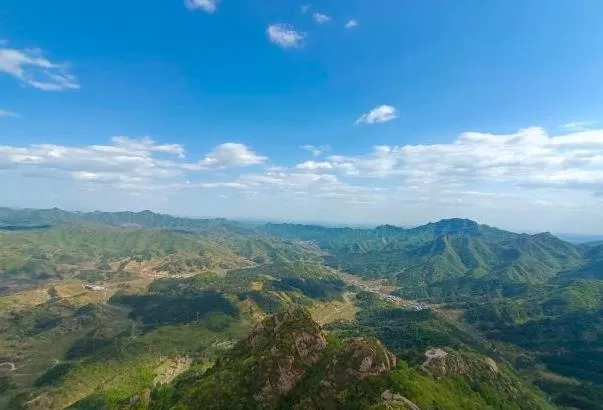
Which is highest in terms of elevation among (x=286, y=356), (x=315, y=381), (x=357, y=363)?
A: (x=357, y=363)

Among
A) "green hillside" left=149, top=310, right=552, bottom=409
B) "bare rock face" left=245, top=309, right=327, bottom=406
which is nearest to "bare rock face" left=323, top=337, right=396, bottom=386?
"green hillside" left=149, top=310, right=552, bottom=409

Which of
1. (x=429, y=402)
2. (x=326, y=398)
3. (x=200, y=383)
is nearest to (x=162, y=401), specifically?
(x=200, y=383)

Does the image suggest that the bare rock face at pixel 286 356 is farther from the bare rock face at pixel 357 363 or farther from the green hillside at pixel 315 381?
the bare rock face at pixel 357 363

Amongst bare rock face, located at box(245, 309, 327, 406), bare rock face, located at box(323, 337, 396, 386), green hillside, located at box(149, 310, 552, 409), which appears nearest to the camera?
green hillside, located at box(149, 310, 552, 409)

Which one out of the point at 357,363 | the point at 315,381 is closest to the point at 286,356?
the point at 315,381

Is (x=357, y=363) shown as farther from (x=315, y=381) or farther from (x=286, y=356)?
(x=286, y=356)

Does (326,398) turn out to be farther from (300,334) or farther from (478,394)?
(478,394)

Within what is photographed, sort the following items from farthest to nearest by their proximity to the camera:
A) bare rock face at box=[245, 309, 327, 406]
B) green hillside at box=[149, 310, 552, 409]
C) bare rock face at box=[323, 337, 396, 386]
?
bare rock face at box=[245, 309, 327, 406]
bare rock face at box=[323, 337, 396, 386]
green hillside at box=[149, 310, 552, 409]

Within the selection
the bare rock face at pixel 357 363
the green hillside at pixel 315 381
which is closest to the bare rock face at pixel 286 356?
the green hillside at pixel 315 381

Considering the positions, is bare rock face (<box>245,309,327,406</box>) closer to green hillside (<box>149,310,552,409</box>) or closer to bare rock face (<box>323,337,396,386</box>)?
green hillside (<box>149,310,552,409</box>)
